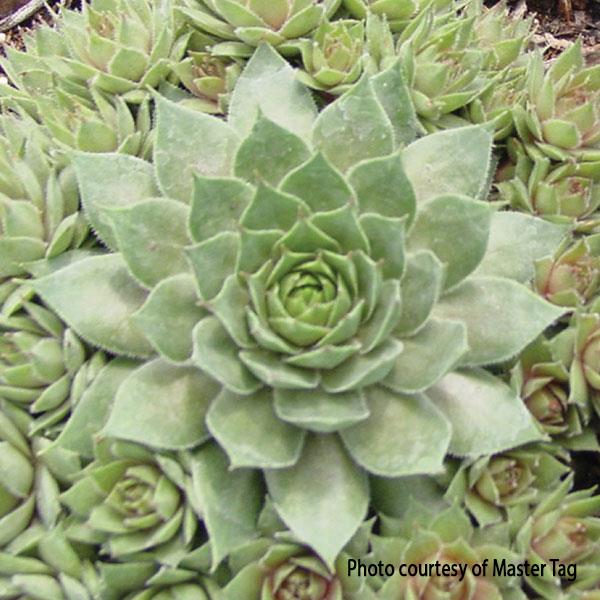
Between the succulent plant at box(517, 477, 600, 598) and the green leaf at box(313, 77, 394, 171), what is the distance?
0.74 meters

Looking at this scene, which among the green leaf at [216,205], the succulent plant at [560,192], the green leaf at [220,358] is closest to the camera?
the green leaf at [220,358]

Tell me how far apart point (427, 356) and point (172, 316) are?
46 cm

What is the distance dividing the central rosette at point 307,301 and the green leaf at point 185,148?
0.30 m

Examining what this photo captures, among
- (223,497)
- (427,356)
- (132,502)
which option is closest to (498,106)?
(427,356)

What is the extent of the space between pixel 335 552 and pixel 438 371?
35cm

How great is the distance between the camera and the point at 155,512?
4.83ft

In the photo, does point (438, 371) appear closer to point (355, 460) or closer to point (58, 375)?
point (355, 460)

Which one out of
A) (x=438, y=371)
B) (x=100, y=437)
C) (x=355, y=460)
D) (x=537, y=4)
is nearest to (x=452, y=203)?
(x=438, y=371)

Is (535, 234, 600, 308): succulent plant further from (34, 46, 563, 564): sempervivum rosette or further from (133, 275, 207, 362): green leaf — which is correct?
(133, 275, 207, 362): green leaf

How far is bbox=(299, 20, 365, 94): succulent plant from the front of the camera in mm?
1787

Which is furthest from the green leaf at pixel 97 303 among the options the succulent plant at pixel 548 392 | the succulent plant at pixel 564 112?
the succulent plant at pixel 564 112

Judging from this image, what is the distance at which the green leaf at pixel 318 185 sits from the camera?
1.43 m

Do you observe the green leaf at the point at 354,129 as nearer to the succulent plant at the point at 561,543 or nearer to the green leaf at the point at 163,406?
the green leaf at the point at 163,406

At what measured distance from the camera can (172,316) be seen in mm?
1449
